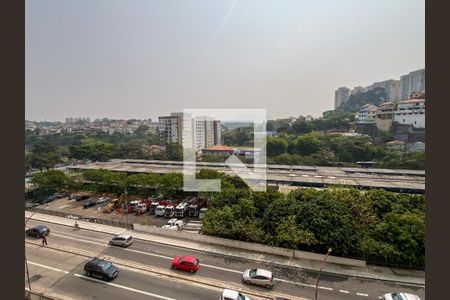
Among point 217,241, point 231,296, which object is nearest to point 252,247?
point 217,241

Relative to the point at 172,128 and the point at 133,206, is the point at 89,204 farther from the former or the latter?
the point at 172,128

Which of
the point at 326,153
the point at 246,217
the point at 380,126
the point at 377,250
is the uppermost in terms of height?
the point at 380,126

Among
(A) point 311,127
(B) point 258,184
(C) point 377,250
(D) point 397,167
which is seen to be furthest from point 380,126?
(C) point 377,250

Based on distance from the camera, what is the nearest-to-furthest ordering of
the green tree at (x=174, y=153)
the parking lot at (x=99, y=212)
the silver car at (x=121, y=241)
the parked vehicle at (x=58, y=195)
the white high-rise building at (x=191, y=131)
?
the silver car at (x=121, y=241)
the parking lot at (x=99, y=212)
the parked vehicle at (x=58, y=195)
the white high-rise building at (x=191, y=131)
the green tree at (x=174, y=153)

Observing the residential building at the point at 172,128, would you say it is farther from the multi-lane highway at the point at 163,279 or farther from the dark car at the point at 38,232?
the multi-lane highway at the point at 163,279

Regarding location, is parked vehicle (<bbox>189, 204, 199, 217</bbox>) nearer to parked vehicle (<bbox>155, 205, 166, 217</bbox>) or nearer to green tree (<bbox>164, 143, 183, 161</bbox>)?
parked vehicle (<bbox>155, 205, 166, 217</bbox>)

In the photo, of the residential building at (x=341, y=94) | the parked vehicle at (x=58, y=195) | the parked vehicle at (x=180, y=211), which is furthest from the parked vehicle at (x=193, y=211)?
the residential building at (x=341, y=94)

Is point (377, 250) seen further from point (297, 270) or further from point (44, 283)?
point (44, 283)
